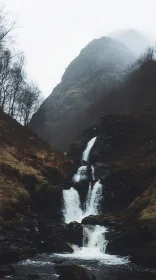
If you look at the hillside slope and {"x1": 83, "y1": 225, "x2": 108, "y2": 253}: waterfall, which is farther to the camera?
the hillside slope

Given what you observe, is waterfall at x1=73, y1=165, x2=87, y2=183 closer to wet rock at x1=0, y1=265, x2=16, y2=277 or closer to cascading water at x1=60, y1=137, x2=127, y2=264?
cascading water at x1=60, y1=137, x2=127, y2=264

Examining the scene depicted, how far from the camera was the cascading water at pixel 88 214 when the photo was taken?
1151 inches

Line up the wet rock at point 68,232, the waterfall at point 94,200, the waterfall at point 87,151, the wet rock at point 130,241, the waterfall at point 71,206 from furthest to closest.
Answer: the waterfall at point 87,151
the waterfall at point 94,200
the waterfall at point 71,206
the wet rock at point 68,232
the wet rock at point 130,241

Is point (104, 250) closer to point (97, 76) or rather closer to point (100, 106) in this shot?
point (100, 106)

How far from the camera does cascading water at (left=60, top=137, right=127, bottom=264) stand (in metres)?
29.2

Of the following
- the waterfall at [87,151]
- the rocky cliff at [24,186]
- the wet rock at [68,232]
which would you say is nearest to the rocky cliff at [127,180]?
the waterfall at [87,151]

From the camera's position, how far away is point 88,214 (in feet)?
142

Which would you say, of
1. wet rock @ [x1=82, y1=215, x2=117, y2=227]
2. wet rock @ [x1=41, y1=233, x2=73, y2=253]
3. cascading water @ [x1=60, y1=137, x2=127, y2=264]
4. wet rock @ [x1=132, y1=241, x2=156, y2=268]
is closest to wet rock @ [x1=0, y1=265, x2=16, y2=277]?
wet rock @ [x1=41, y1=233, x2=73, y2=253]

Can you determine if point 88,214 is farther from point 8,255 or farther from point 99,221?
point 8,255

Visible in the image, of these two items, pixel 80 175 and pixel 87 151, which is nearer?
pixel 80 175

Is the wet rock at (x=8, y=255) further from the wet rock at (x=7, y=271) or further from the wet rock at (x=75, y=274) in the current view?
the wet rock at (x=75, y=274)

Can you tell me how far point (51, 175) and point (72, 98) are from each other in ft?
466

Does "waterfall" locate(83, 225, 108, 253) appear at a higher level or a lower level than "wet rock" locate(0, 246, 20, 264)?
higher

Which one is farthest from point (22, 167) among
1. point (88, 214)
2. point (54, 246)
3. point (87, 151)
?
point (87, 151)
